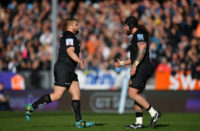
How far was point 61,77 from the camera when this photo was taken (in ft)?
33.1

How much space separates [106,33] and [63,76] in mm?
12368

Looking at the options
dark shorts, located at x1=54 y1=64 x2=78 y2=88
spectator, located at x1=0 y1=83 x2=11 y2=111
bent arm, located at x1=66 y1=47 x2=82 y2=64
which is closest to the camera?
bent arm, located at x1=66 y1=47 x2=82 y2=64

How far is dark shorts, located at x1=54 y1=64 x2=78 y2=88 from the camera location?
1008 centimetres

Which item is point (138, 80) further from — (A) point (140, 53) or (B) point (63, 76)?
(B) point (63, 76)

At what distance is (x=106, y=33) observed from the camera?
73.1 ft

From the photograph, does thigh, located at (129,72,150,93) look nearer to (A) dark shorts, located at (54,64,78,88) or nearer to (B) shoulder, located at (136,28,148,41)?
(B) shoulder, located at (136,28,148,41)

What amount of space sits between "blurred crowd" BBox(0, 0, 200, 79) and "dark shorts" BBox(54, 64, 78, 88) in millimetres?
9798

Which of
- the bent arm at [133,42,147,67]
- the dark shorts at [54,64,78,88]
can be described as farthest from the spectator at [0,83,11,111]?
the bent arm at [133,42,147,67]

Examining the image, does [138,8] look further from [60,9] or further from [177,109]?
[177,109]

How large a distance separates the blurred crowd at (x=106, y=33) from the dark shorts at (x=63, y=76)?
32.1 feet

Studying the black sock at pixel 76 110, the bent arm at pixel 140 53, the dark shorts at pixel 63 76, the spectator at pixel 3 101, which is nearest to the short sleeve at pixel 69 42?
the dark shorts at pixel 63 76

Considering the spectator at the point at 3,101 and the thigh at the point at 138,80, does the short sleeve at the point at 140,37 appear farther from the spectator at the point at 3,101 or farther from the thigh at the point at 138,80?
the spectator at the point at 3,101

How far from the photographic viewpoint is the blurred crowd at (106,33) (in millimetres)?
20234

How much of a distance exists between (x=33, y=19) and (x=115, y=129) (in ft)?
51.6
